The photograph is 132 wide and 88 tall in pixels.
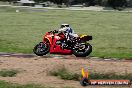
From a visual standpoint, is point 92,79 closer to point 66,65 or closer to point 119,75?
point 119,75

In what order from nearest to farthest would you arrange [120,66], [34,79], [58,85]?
[58,85] → [34,79] → [120,66]

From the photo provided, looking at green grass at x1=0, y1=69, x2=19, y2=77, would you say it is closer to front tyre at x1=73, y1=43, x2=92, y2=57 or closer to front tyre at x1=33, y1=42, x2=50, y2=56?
front tyre at x1=33, y1=42, x2=50, y2=56

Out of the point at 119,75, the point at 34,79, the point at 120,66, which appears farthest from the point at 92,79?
the point at 120,66

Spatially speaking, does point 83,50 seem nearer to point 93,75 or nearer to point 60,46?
point 60,46

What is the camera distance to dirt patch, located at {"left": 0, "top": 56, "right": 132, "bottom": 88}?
1446 centimetres

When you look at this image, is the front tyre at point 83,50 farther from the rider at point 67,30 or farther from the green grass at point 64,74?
the green grass at point 64,74

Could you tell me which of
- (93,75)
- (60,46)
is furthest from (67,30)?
(93,75)

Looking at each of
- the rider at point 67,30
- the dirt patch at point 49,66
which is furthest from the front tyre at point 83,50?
the rider at point 67,30

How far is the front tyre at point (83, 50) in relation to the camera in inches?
726

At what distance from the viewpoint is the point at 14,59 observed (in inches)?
770

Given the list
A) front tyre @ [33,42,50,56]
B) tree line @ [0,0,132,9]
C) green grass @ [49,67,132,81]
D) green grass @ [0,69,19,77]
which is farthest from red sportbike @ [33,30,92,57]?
tree line @ [0,0,132,9]

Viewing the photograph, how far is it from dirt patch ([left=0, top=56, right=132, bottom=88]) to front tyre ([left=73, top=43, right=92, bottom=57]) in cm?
41

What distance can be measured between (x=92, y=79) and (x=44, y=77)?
6.80 feet

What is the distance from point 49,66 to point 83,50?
2251 millimetres
